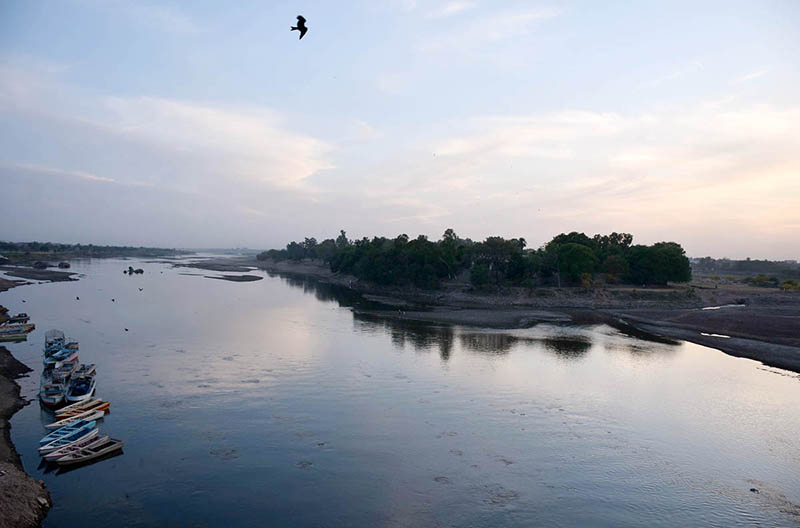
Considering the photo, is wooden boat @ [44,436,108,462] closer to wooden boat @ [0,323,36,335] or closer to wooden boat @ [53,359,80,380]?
wooden boat @ [53,359,80,380]

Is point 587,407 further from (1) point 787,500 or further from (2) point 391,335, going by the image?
(2) point 391,335

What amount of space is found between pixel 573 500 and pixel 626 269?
69.1 metres

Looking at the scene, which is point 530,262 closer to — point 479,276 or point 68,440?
point 479,276

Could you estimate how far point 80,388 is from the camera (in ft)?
74.0

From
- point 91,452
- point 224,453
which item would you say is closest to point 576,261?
point 224,453

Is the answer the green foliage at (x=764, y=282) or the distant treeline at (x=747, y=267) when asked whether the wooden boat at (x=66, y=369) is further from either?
the distant treeline at (x=747, y=267)

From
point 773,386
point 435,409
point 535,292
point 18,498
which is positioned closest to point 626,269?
point 535,292

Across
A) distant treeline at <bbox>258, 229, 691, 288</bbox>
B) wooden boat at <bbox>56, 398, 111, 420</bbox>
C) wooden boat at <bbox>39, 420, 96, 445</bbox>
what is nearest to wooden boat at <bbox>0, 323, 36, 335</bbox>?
wooden boat at <bbox>56, 398, 111, 420</bbox>

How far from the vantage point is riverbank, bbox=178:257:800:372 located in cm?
4272

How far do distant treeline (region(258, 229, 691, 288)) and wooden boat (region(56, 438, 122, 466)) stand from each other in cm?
5960

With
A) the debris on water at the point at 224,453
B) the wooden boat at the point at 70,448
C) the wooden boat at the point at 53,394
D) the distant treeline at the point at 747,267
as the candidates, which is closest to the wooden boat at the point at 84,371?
the wooden boat at the point at 53,394

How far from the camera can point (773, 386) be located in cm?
2905

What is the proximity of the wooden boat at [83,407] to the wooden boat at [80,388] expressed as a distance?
336 mm

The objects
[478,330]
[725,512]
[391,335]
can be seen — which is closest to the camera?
[725,512]
